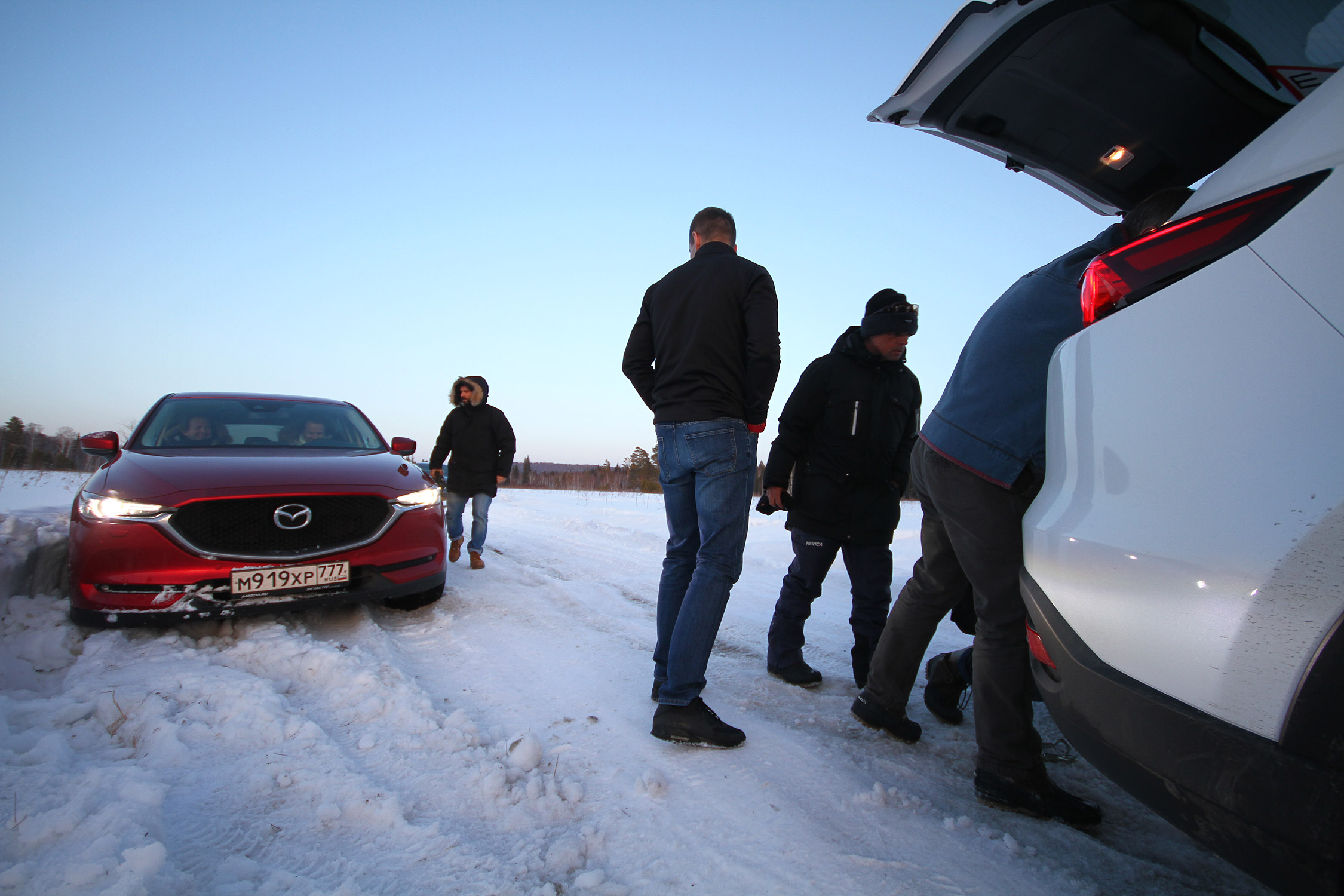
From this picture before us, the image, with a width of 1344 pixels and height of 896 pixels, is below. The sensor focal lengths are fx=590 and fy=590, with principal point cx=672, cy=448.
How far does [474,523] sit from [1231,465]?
532 centimetres

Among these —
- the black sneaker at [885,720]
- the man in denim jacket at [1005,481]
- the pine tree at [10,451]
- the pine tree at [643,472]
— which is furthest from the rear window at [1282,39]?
the pine tree at [643,472]

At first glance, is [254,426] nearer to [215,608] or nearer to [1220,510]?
[215,608]

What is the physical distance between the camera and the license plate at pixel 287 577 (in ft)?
9.42

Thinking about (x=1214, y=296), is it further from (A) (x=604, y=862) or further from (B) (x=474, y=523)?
(B) (x=474, y=523)

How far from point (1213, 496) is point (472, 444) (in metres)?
5.47

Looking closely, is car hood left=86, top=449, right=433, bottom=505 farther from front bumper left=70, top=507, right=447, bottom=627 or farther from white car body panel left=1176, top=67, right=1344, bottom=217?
white car body panel left=1176, top=67, right=1344, bottom=217

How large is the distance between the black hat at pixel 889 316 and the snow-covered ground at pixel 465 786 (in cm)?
176

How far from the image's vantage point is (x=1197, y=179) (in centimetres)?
226

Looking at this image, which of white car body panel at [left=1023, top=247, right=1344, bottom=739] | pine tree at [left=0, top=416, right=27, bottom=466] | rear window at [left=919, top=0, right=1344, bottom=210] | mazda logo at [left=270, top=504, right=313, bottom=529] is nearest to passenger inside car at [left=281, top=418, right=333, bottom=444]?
mazda logo at [left=270, top=504, right=313, bottom=529]

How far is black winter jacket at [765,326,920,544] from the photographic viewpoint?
9.83 feet

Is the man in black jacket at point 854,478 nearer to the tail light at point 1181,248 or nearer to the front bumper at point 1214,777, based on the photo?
the tail light at point 1181,248

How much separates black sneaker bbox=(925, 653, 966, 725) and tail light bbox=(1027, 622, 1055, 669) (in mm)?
1228

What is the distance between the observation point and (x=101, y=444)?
3549 mm

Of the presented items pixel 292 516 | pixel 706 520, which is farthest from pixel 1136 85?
pixel 292 516
